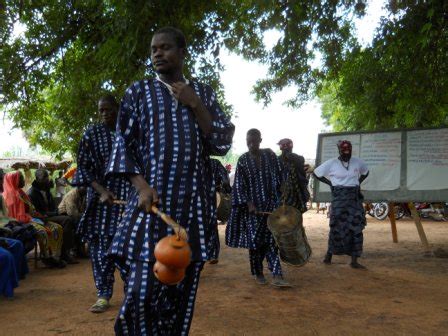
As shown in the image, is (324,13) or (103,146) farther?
(324,13)

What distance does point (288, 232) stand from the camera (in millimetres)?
5418

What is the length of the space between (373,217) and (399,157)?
9.93 m

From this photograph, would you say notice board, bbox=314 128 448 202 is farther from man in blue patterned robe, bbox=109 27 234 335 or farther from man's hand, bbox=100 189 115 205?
man in blue patterned robe, bbox=109 27 234 335

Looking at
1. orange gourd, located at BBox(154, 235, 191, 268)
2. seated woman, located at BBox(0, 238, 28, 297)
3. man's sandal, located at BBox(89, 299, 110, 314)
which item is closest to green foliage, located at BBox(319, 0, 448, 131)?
man's sandal, located at BBox(89, 299, 110, 314)

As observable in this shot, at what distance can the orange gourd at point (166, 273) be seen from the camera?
207 cm

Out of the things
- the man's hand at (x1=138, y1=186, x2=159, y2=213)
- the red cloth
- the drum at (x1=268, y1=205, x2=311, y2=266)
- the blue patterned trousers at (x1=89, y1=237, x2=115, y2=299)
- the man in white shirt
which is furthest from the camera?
the man in white shirt

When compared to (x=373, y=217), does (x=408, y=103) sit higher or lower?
higher

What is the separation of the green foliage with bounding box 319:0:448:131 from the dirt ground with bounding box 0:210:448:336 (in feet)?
9.67

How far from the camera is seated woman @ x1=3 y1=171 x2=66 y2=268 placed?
700 centimetres

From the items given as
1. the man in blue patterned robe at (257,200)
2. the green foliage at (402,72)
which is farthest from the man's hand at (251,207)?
the green foliage at (402,72)

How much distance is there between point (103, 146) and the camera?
4.31 metres

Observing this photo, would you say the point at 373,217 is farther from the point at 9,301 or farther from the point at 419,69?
the point at 9,301

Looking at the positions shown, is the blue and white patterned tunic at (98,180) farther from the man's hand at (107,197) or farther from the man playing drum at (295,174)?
the man playing drum at (295,174)

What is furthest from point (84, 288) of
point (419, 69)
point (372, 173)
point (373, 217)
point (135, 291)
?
point (373, 217)
